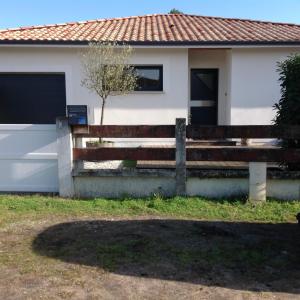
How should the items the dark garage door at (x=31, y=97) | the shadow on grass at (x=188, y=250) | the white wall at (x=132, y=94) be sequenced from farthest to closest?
the dark garage door at (x=31, y=97), the white wall at (x=132, y=94), the shadow on grass at (x=188, y=250)

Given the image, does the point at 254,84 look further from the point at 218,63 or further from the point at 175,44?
the point at 175,44

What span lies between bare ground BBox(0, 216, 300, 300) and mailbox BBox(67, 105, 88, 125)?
180 cm

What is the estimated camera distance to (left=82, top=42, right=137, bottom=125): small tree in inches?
444

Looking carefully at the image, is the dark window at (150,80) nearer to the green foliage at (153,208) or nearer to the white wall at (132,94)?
the white wall at (132,94)

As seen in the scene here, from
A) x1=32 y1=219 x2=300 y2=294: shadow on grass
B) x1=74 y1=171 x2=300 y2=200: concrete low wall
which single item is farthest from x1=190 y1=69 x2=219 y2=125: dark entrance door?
x1=32 y1=219 x2=300 y2=294: shadow on grass

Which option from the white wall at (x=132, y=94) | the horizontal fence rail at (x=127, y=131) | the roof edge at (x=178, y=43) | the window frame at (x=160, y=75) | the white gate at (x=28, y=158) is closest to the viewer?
the horizontal fence rail at (x=127, y=131)

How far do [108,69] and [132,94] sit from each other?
1409 mm

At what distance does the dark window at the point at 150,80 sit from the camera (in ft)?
40.9

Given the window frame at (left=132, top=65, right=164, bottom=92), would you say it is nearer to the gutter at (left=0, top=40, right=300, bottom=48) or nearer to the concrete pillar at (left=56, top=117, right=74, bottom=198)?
the gutter at (left=0, top=40, right=300, bottom=48)

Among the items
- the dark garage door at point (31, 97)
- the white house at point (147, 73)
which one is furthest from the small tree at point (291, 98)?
the dark garage door at point (31, 97)

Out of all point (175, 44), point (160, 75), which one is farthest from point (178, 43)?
point (160, 75)

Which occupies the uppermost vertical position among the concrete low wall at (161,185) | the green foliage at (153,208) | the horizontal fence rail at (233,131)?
the horizontal fence rail at (233,131)

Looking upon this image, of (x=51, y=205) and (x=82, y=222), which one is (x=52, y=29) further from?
(x=82, y=222)

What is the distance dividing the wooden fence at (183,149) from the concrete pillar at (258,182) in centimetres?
12
